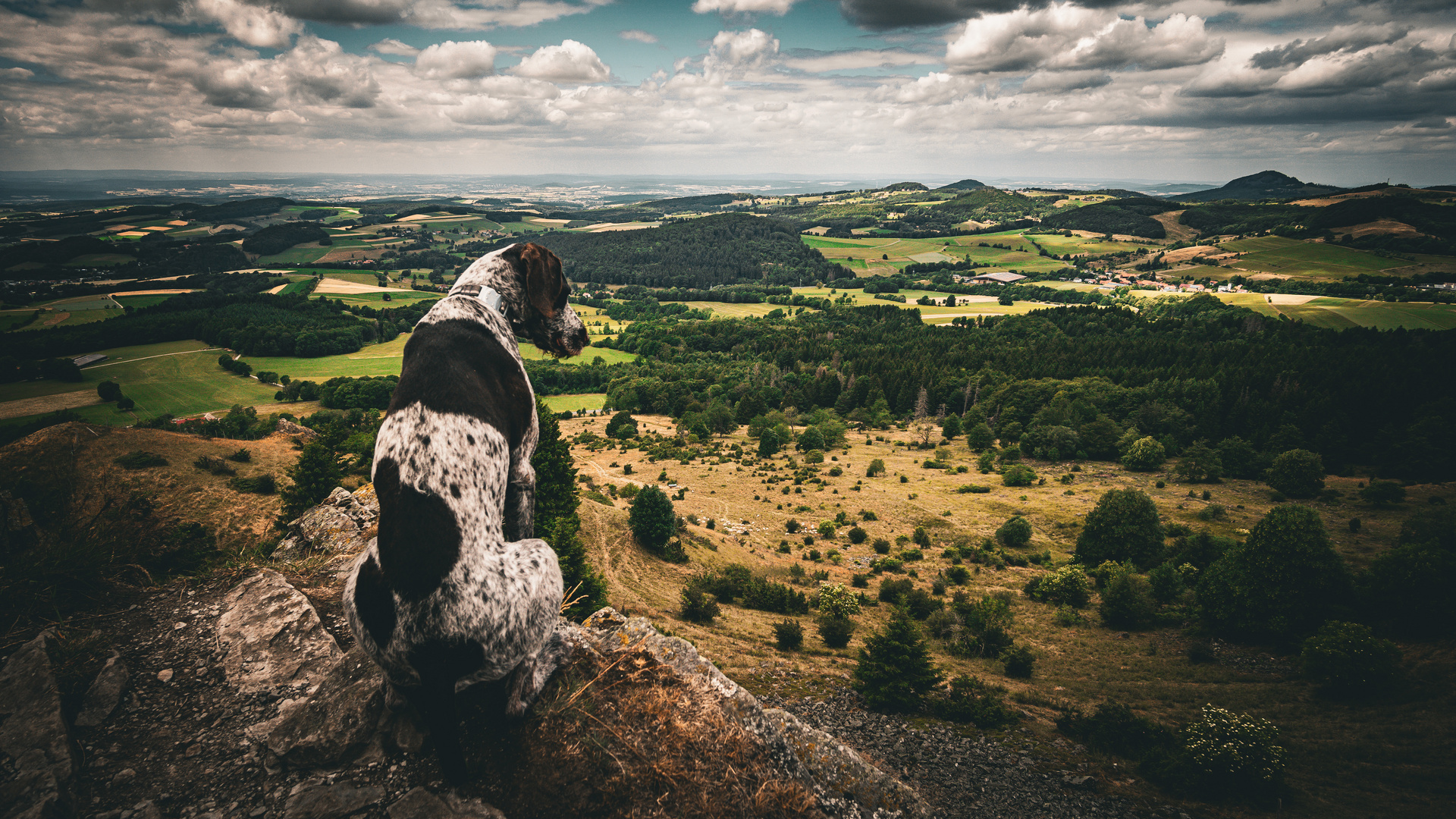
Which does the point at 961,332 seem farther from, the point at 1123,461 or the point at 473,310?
the point at 473,310

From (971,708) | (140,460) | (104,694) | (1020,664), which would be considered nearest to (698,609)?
(971,708)

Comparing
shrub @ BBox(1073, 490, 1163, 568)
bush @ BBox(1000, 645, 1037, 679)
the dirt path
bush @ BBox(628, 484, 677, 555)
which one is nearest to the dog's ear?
bush @ BBox(1000, 645, 1037, 679)

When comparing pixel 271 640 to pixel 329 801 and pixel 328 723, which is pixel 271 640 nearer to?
pixel 328 723

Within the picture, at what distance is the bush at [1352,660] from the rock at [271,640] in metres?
33.5

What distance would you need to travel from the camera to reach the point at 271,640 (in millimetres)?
5277

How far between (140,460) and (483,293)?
1849 cm

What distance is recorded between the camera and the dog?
324 cm

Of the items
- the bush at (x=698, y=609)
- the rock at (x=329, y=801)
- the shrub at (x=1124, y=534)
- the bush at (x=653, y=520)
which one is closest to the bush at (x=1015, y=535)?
the shrub at (x=1124, y=534)

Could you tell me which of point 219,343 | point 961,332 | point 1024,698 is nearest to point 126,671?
point 1024,698

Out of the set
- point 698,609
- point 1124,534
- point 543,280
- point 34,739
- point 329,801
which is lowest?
point 1124,534

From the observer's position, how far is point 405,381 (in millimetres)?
3760

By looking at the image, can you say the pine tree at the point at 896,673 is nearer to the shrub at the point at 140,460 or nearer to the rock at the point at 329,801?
the rock at the point at 329,801

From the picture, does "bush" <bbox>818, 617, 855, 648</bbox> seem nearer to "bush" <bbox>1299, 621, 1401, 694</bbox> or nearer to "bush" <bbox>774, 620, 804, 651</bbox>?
"bush" <bbox>774, 620, 804, 651</bbox>

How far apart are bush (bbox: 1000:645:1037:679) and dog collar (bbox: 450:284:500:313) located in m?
27.9
